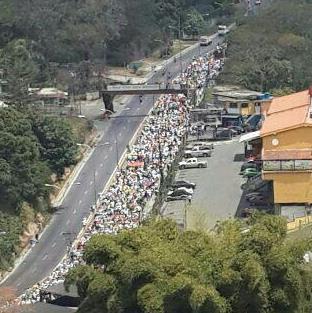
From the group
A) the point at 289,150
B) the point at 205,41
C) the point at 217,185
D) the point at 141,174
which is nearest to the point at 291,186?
the point at 289,150

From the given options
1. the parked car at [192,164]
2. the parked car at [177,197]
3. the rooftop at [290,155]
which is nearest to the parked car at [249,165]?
the parked car at [192,164]

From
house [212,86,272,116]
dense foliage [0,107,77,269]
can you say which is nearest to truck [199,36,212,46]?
house [212,86,272,116]

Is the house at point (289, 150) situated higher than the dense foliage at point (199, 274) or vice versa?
the dense foliage at point (199, 274)

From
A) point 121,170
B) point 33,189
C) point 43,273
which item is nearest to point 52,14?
point 121,170

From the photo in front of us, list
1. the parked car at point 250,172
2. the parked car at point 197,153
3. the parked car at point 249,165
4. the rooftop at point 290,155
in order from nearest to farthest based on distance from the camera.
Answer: the rooftop at point 290,155 → the parked car at point 250,172 → the parked car at point 249,165 → the parked car at point 197,153

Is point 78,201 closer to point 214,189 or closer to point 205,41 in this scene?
point 214,189

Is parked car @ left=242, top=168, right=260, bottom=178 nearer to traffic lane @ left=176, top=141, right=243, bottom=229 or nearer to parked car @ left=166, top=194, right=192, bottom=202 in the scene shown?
traffic lane @ left=176, top=141, right=243, bottom=229

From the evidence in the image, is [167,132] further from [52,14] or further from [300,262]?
[300,262]

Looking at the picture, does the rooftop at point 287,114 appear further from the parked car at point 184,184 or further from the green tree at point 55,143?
the green tree at point 55,143
